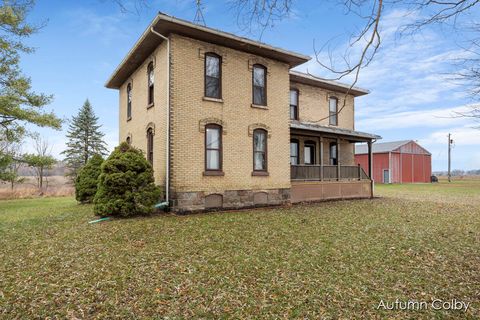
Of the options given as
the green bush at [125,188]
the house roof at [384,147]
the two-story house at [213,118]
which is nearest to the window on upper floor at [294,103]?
the two-story house at [213,118]

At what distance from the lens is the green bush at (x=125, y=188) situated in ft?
30.5

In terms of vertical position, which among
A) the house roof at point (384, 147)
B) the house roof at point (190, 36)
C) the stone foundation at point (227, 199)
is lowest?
the stone foundation at point (227, 199)

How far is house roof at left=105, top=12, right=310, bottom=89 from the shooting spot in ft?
31.7

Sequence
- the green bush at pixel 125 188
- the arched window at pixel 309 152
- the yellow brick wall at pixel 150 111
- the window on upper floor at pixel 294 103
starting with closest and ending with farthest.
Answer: the green bush at pixel 125 188
the yellow brick wall at pixel 150 111
the window on upper floor at pixel 294 103
the arched window at pixel 309 152

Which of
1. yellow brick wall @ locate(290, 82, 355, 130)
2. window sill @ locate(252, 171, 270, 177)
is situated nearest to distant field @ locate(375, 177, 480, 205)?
yellow brick wall @ locate(290, 82, 355, 130)

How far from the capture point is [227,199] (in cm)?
1123

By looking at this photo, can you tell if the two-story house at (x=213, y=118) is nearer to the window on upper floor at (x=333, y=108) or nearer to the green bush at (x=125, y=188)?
the green bush at (x=125, y=188)

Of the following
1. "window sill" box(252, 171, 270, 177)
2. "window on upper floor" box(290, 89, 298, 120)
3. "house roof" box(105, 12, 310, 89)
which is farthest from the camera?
"window on upper floor" box(290, 89, 298, 120)

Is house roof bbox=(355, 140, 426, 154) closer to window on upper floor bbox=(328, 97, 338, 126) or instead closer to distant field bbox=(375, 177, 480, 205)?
distant field bbox=(375, 177, 480, 205)

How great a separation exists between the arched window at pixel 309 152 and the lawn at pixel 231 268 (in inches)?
315

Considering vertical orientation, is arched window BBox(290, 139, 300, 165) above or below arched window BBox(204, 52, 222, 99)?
below

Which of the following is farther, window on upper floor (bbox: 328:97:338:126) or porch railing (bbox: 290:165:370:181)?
window on upper floor (bbox: 328:97:338:126)

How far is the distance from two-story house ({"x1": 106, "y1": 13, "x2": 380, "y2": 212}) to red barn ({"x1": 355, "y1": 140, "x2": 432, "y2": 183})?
81.9ft

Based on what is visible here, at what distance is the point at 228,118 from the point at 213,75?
179cm
